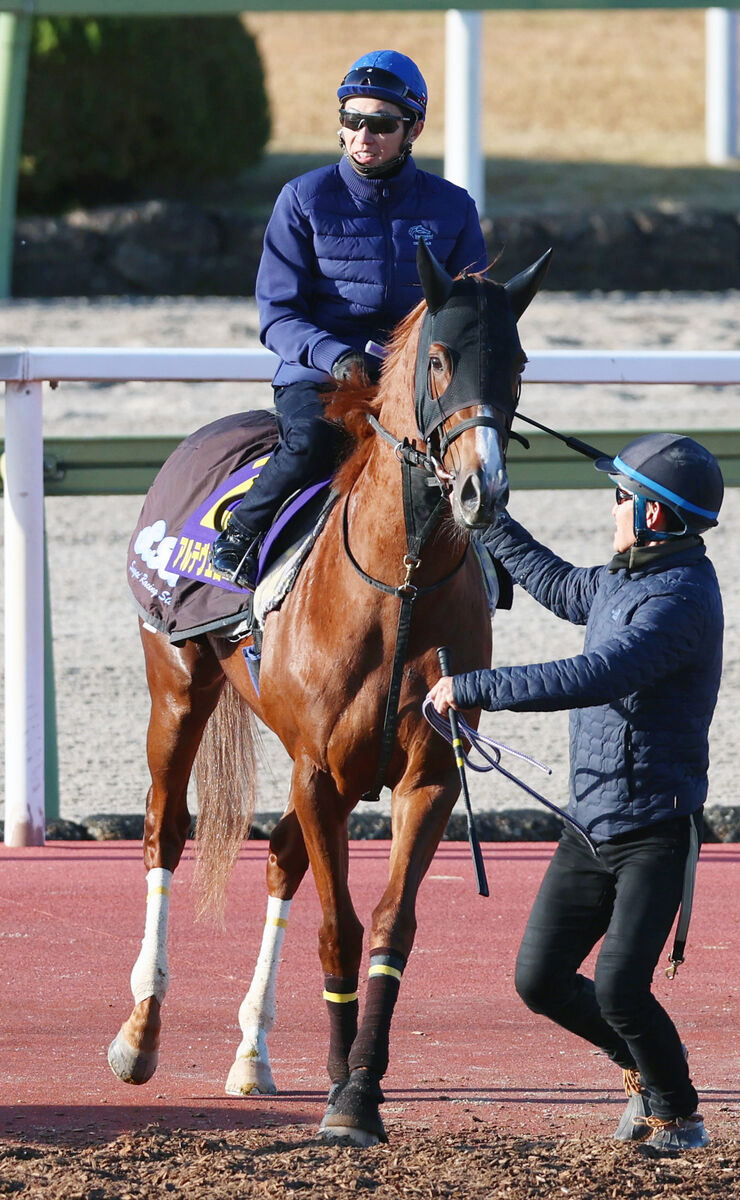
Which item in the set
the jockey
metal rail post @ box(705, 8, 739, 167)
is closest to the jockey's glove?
the jockey

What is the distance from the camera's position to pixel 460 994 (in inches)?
193

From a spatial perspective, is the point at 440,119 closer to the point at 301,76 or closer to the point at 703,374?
the point at 301,76

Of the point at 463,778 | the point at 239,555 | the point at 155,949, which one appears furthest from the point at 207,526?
the point at 463,778

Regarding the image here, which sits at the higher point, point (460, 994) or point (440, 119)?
point (440, 119)

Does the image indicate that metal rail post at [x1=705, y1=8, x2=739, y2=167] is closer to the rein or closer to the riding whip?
the rein

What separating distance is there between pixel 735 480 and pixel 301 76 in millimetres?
23723

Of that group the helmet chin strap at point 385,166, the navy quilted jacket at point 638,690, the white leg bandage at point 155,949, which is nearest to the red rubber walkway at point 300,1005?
the white leg bandage at point 155,949

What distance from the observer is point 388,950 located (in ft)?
12.7

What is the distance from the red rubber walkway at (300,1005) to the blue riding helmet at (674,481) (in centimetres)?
138

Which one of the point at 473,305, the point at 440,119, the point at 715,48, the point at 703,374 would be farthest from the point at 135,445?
the point at 440,119

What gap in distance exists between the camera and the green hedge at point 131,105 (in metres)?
20.2

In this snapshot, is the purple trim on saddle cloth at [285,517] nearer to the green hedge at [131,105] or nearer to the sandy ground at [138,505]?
the sandy ground at [138,505]

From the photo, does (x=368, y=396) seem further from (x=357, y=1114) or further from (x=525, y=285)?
(x=357, y=1114)

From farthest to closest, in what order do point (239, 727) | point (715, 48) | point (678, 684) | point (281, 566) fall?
point (715, 48)
point (239, 727)
point (281, 566)
point (678, 684)
